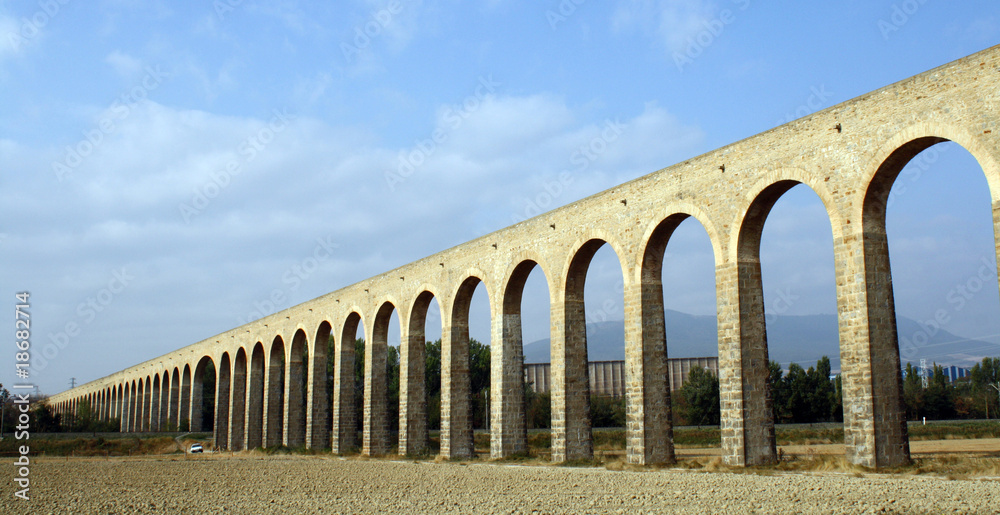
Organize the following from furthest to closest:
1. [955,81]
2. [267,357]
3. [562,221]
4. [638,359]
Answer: [267,357], [562,221], [638,359], [955,81]

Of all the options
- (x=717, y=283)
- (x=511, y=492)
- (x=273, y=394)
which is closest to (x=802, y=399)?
(x=273, y=394)

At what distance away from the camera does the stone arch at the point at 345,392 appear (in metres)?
26.4

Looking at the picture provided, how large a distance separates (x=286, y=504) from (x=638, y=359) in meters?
7.22

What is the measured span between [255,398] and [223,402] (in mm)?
4190

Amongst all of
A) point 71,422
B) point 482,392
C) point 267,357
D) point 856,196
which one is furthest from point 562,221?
point 71,422

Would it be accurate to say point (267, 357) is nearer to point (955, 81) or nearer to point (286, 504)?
point (286, 504)

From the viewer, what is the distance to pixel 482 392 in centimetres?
4538

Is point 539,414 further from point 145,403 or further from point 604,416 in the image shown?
point 145,403

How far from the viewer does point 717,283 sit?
13.9 metres

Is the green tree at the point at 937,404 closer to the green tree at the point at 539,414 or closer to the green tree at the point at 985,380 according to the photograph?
the green tree at the point at 985,380

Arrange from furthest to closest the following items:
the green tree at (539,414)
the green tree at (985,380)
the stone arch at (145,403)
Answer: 1. the stone arch at (145,403)
2. the green tree at (985,380)
3. the green tree at (539,414)

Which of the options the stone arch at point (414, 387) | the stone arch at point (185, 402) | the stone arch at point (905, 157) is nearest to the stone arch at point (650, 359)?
the stone arch at point (905, 157)

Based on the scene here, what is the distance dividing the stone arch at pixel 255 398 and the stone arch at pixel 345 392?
861 cm

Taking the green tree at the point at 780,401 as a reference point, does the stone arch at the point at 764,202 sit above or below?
above
